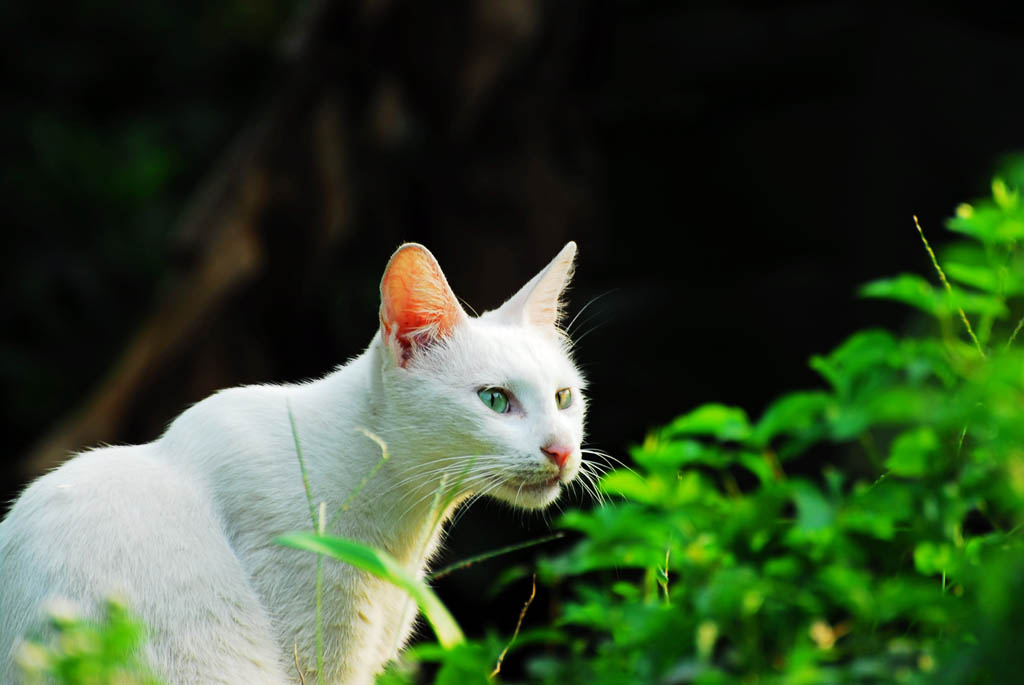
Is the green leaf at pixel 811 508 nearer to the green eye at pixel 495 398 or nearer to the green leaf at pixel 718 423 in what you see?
the green leaf at pixel 718 423

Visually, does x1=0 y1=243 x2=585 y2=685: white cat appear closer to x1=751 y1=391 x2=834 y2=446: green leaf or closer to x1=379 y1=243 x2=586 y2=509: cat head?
x1=379 y1=243 x2=586 y2=509: cat head

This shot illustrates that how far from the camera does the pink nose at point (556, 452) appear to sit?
227 centimetres

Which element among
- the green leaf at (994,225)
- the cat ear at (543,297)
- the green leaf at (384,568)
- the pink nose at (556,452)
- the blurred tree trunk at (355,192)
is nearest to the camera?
the green leaf at (994,225)

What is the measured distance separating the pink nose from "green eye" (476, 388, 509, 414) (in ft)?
0.59

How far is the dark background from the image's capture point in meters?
5.73

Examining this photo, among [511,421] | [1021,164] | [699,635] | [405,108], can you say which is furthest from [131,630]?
[405,108]

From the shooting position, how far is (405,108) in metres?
6.13

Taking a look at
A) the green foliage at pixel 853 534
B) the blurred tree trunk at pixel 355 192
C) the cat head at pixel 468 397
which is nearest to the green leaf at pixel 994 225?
the green foliage at pixel 853 534

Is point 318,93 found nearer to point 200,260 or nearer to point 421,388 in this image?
point 200,260

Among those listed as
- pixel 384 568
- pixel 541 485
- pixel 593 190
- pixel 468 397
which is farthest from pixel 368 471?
pixel 593 190

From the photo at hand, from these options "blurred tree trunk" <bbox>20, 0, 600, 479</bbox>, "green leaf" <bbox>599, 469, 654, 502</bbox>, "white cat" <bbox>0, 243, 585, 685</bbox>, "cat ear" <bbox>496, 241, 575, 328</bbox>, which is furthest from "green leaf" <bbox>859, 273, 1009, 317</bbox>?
"blurred tree trunk" <bbox>20, 0, 600, 479</bbox>

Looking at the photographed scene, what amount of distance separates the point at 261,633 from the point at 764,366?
4.91m

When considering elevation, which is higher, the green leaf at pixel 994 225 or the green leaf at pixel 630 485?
the green leaf at pixel 994 225

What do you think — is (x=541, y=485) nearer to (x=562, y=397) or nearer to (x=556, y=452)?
(x=556, y=452)
